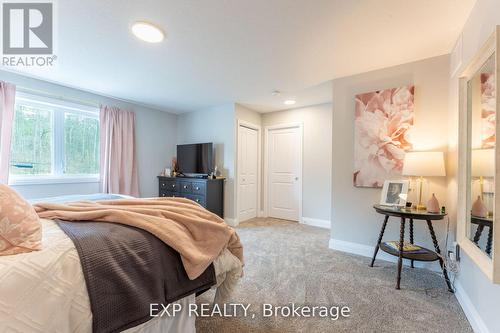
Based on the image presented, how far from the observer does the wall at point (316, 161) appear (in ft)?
13.5

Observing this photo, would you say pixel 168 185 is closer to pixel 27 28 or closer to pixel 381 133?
pixel 27 28

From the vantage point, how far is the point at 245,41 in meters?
2.14

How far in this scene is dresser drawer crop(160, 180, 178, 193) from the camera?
173 inches

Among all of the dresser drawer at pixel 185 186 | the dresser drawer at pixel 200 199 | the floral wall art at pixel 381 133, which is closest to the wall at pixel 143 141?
the dresser drawer at pixel 185 186

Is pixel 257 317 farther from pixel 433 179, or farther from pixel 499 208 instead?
pixel 433 179

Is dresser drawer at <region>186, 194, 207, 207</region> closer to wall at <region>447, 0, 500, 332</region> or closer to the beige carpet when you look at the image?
the beige carpet

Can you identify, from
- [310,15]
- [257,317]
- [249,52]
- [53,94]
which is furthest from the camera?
[53,94]

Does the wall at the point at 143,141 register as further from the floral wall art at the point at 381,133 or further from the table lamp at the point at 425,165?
the table lamp at the point at 425,165

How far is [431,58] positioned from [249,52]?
76.9 inches

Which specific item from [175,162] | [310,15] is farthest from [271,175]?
[310,15]

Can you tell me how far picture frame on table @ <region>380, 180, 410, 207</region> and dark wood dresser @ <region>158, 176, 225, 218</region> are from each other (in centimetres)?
262

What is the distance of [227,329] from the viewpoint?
1.47 metres

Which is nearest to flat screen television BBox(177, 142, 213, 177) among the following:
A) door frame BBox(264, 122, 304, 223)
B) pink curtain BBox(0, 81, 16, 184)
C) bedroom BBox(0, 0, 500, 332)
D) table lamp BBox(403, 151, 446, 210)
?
bedroom BBox(0, 0, 500, 332)

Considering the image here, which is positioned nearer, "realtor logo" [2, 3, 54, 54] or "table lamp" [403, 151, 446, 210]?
"realtor logo" [2, 3, 54, 54]
